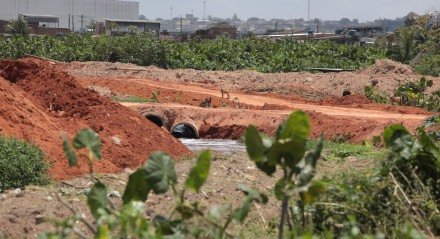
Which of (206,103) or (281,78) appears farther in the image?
(281,78)

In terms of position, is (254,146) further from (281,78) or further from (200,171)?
(281,78)

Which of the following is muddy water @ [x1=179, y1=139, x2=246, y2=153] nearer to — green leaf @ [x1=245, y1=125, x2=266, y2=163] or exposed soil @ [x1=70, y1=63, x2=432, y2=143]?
exposed soil @ [x1=70, y1=63, x2=432, y2=143]

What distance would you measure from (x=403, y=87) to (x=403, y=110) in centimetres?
333

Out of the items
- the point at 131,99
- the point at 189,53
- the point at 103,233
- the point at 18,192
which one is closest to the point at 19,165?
the point at 18,192

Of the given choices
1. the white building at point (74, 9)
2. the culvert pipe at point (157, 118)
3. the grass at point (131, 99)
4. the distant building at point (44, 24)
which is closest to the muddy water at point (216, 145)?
the culvert pipe at point (157, 118)

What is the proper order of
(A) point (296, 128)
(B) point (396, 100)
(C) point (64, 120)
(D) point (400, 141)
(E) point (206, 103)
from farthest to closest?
(B) point (396, 100)
(E) point (206, 103)
(C) point (64, 120)
(D) point (400, 141)
(A) point (296, 128)

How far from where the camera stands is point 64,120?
1351 cm

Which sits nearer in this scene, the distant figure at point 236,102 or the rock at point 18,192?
the rock at point 18,192

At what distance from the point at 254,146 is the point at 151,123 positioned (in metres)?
10.4

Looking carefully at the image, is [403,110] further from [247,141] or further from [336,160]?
[247,141]

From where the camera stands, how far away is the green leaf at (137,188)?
14.7ft

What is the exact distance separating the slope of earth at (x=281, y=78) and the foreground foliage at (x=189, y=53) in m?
3.57

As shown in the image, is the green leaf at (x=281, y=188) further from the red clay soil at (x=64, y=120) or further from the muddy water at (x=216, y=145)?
the muddy water at (x=216, y=145)

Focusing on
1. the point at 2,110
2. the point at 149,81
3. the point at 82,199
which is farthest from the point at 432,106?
the point at 82,199
